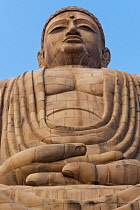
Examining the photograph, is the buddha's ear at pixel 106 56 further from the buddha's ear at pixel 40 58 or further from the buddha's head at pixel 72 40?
the buddha's ear at pixel 40 58

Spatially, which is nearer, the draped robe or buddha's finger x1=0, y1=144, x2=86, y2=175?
buddha's finger x1=0, y1=144, x2=86, y2=175

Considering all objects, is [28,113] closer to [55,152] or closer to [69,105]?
[69,105]

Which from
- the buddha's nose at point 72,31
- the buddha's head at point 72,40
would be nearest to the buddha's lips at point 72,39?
the buddha's head at point 72,40

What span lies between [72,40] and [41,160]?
19.1 feet

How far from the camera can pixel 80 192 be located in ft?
28.5

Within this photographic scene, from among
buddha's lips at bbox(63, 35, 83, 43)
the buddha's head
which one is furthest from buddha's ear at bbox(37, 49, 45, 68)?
buddha's lips at bbox(63, 35, 83, 43)

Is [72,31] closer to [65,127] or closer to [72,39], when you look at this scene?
[72,39]

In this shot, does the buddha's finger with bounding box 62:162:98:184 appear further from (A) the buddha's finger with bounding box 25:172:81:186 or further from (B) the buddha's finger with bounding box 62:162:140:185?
(A) the buddha's finger with bounding box 25:172:81:186

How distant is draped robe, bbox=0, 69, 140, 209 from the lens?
11.0 meters

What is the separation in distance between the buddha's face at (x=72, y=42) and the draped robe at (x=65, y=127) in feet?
4.67

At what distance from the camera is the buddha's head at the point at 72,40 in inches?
575

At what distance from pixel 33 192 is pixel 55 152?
1.28 metres

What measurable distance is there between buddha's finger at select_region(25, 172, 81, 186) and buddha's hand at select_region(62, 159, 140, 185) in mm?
102

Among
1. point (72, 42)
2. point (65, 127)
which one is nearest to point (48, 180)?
point (65, 127)
